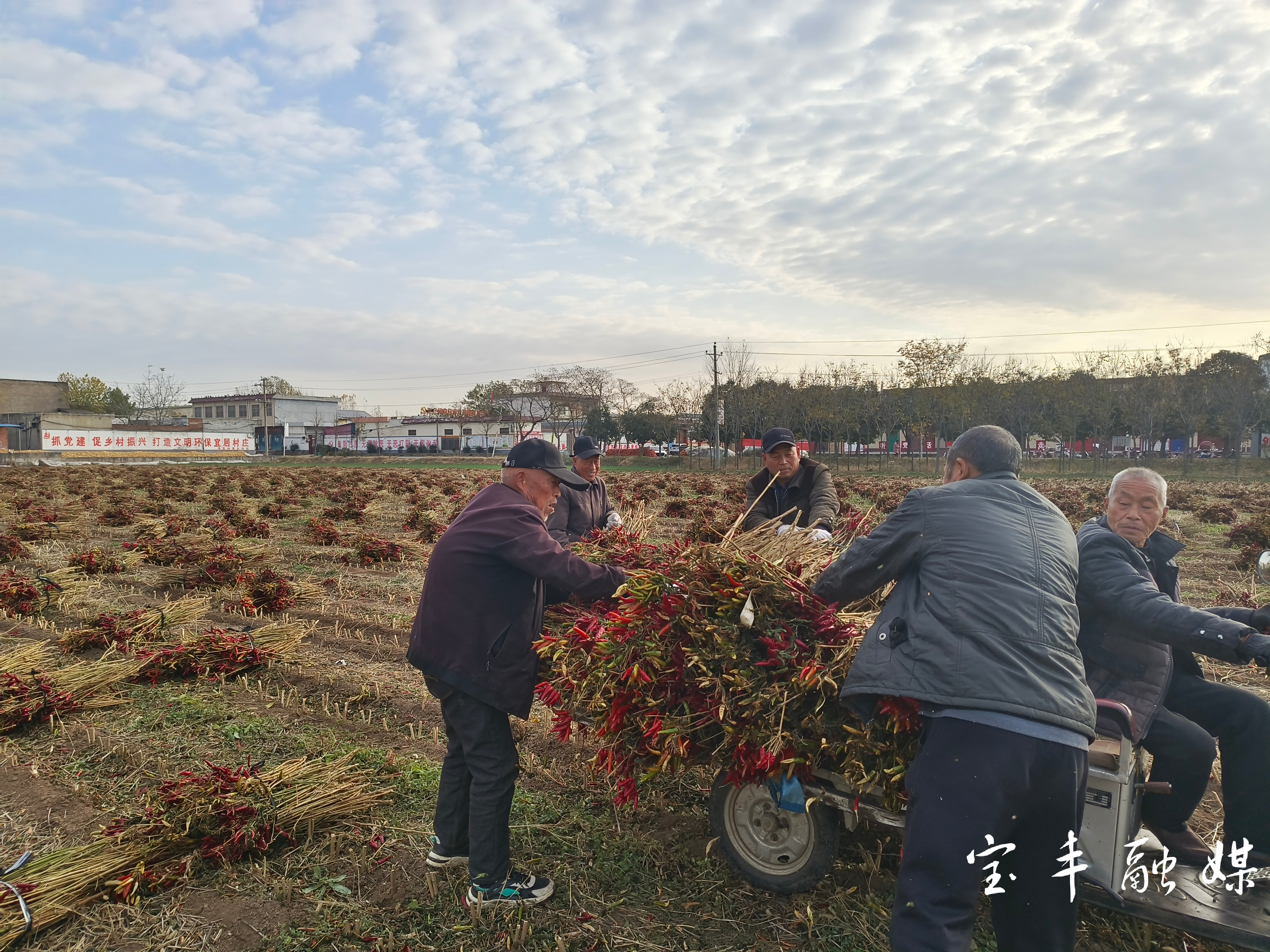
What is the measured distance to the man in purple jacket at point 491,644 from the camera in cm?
317

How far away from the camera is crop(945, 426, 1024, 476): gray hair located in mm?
2691

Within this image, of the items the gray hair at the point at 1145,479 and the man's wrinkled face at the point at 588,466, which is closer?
the gray hair at the point at 1145,479

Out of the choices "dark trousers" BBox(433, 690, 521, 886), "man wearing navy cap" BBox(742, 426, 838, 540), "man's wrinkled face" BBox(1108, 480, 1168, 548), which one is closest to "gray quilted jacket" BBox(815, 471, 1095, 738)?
"man's wrinkled face" BBox(1108, 480, 1168, 548)

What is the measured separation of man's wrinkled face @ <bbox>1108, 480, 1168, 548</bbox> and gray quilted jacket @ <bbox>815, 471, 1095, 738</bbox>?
98cm

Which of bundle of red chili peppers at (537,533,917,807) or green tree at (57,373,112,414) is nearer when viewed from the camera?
bundle of red chili peppers at (537,533,917,807)

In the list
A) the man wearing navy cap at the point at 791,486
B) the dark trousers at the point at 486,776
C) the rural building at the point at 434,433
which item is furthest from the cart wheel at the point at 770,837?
the rural building at the point at 434,433

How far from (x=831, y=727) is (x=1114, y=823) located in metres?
0.98

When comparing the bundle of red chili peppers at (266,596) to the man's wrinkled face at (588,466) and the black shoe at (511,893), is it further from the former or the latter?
the black shoe at (511,893)

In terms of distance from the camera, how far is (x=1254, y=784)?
3.11 meters

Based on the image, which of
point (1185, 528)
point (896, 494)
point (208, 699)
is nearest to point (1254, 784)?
point (208, 699)

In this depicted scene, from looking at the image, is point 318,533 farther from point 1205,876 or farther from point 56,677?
point 1205,876

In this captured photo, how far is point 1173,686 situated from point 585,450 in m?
4.35

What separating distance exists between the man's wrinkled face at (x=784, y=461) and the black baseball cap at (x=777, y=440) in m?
0.02

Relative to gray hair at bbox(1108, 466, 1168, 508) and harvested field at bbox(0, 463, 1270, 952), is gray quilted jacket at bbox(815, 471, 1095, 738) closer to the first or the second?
gray hair at bbox(1108, 466, 1168, 508)
